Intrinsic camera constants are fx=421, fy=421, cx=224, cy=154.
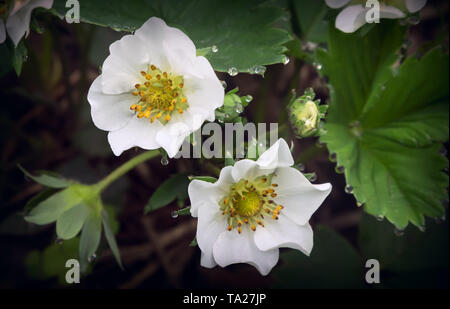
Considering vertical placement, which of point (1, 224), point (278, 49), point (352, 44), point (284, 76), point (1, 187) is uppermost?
point (284, 76)

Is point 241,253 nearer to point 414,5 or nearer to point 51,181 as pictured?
point 51,181

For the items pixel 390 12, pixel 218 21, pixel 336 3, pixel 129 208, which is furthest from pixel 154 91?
pixel 129 208

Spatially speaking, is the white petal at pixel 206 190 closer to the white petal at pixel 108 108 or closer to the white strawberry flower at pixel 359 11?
the white petal at pixel 108 108

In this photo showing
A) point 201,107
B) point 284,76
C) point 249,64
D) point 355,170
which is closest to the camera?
point 201,107

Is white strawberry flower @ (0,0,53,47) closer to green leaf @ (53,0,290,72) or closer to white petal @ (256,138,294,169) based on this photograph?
green leaf @ (53,0,290,72)

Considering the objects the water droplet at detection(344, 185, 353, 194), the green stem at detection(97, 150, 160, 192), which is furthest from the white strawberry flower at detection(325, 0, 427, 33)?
the green stem at detection(97, 150, 160, 192)

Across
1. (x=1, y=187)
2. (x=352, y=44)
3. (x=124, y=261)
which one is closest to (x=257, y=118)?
(x=352, y=44)

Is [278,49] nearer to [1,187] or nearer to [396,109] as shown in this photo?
[396,109]
